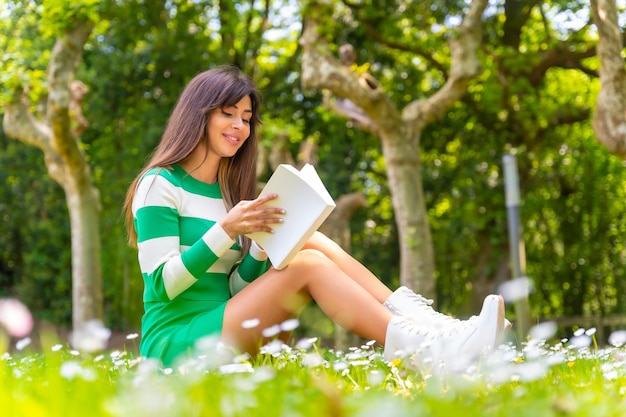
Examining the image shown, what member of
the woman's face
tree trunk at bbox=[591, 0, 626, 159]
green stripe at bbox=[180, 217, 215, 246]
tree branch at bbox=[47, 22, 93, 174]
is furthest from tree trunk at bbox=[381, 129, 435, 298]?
green stripe at bbox=[180, 217, 215, 246]

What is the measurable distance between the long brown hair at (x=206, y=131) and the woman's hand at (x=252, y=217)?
44 centimetres

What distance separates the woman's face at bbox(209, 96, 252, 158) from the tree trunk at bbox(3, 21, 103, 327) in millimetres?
6400

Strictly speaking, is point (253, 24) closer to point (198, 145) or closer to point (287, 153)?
point (287, 153)

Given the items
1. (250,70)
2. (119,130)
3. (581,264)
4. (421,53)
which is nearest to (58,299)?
(119,130)

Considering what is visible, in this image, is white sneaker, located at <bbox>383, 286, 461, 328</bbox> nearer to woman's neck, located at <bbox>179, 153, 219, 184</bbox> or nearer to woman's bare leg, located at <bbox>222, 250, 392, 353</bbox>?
woman's bare leg, located at <bbox>222, 250, 392, 353</bbox>

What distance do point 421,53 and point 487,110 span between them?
180 centimetres

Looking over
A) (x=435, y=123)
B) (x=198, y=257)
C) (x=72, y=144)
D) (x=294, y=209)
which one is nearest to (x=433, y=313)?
(x=294, y=209)

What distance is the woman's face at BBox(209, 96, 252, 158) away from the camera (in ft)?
11.8

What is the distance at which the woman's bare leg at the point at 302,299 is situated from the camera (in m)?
3.02

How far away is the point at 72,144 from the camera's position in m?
10.0

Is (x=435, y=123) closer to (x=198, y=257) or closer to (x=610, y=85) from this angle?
(x=610, y=85)

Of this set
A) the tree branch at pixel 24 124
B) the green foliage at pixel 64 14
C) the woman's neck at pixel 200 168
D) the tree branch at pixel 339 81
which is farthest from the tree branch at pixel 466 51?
the woman's neck at pixel 200 168

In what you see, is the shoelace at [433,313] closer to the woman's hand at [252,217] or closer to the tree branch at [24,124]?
the woman's hand at [252,217]

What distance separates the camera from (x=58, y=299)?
52.9ft
